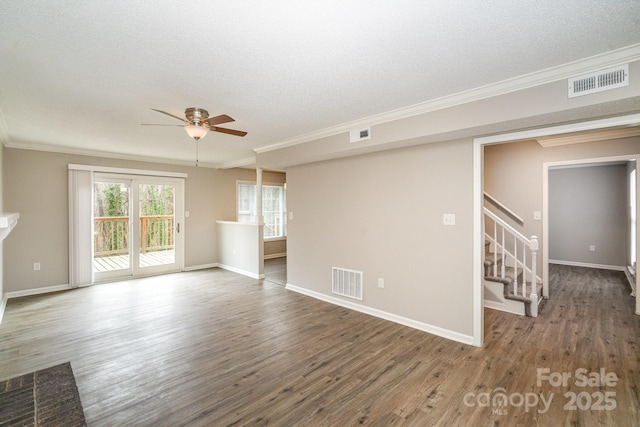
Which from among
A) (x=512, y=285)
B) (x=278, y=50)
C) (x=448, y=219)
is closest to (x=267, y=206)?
(x=448, y=219)

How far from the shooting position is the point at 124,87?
2461 mm

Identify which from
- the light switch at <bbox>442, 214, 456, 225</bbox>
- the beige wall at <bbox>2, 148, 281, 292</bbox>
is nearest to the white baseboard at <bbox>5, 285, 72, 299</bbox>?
the beige wall at <bbox>2, 148, 281, 292</bbox>

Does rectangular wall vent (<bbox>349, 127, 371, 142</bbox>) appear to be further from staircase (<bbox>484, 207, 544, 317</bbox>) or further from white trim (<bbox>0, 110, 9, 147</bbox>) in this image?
white trim (<bbox>0, 110, 9, 147</bbox>)

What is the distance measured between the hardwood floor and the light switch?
131 cm

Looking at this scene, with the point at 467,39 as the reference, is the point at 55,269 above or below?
below

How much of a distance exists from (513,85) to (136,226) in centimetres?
654

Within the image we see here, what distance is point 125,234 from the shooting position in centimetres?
575

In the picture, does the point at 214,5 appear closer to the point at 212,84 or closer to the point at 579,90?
the point at 212,84

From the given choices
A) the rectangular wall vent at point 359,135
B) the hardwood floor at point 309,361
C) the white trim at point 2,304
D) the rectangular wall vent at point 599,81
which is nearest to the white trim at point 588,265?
the hardwood floor at point 309,361

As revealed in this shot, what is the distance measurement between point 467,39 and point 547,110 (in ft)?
3.31

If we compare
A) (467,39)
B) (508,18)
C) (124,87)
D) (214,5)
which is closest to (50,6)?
(214,5)

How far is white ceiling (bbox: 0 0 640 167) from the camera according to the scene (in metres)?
1.53

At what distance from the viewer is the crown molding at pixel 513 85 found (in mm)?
1951

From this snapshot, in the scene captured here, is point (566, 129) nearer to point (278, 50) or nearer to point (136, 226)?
point (278, 50)
